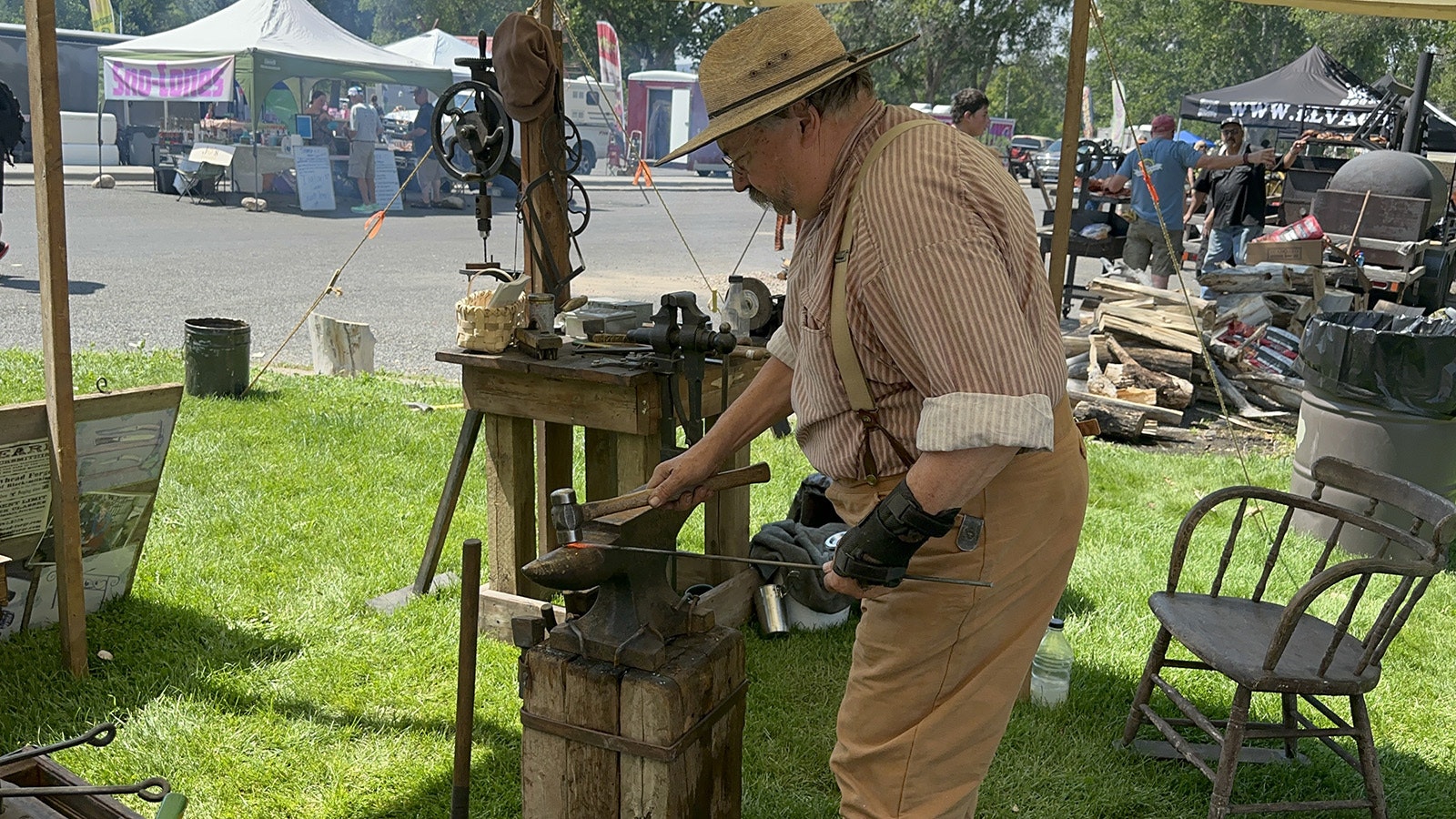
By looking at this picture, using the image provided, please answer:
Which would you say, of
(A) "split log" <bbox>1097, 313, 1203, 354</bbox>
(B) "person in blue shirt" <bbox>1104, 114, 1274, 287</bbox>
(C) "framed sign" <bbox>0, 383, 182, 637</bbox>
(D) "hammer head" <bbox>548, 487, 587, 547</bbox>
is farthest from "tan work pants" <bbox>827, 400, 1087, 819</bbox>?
(B) "person in blue shirt" <bbox>1104, 114, 1274, 287</bbox>

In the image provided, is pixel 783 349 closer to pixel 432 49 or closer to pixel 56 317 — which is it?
pixel 56 317

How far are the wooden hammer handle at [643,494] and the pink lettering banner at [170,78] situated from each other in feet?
57.9

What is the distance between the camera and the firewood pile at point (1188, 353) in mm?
7375

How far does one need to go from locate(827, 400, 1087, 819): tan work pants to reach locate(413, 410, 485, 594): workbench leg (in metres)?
2.33

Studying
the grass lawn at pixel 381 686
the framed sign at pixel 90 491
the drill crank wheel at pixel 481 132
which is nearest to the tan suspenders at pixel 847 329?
the grass lawn at pixel 381 686

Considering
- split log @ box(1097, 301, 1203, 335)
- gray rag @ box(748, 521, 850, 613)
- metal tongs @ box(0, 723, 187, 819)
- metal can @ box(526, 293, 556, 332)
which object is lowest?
gray rag @ box(748, 521, 850, 613)

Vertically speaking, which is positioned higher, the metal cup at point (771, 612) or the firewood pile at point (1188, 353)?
the firewood pile at point (1188, 353)

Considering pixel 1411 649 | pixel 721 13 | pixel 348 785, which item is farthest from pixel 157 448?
pixel 721 13

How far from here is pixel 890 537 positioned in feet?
6.33

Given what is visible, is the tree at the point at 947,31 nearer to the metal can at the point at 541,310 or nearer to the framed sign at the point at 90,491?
the metal can at the point at 541,310

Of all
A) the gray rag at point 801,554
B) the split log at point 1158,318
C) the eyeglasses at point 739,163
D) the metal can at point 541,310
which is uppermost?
the eyeglasses at point 739,163

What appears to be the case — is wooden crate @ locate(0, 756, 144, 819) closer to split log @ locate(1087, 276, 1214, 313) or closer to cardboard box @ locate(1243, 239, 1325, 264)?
split log @ locate(1087, 276, 1214, 313)

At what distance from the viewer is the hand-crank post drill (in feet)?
11.6

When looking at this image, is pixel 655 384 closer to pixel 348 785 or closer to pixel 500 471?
pixel 500 471
